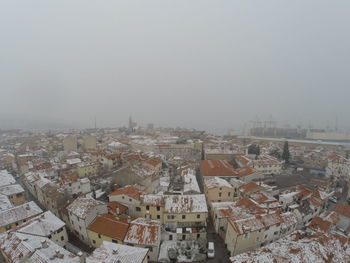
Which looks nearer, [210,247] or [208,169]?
[210,247]

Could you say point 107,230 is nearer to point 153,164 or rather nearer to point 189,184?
point 189,184

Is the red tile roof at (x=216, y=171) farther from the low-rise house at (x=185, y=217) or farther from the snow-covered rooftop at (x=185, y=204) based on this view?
the low-rise house at (x=185, y=217)

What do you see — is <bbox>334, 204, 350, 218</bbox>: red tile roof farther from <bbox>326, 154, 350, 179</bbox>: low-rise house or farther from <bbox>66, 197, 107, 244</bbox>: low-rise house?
<bbox>66, 197, 107, 244</bbox>: low-rise house

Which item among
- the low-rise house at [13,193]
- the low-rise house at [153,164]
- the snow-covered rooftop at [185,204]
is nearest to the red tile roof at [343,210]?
the snow-covered rooftop at [185,204]

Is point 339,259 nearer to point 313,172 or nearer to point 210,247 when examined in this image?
point 210,247

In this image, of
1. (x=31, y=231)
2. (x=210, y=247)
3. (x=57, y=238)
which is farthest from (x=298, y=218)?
(x=31, y=231)

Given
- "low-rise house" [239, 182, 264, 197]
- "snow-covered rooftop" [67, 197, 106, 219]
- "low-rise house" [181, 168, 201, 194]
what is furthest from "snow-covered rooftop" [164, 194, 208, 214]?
"low-rise house" [239, 182, 264, 197]
